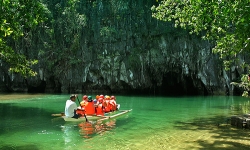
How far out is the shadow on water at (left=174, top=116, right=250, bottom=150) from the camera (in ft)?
21.6

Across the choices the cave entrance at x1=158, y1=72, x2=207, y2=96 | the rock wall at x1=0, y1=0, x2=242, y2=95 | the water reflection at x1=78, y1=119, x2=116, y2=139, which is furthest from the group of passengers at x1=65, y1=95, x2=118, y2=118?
the cave entrance at x1=158, y1=72, x2=207, y2=96

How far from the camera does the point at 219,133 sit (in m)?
7.93

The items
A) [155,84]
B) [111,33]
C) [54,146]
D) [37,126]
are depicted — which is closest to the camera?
[54,146]

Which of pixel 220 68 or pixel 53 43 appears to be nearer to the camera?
pixel 220 68

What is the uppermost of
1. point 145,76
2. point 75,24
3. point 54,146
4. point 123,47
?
point 75,24

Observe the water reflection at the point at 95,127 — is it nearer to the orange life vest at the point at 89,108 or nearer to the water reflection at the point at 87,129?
the water reflection at the point at 87,129

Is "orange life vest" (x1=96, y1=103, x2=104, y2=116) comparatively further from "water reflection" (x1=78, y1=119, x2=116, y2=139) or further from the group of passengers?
"water reflection" (x1=78, y1=119, x2=116, y2=139)

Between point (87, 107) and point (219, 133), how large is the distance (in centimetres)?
537

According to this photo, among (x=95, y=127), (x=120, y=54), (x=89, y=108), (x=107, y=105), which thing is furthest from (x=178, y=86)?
(x=95, y=127)

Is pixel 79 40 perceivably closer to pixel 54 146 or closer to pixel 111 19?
pixel 111 19

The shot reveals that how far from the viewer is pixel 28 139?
7.57 metres

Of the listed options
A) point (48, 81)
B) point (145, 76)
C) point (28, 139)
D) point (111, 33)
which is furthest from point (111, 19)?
point (28, 139)

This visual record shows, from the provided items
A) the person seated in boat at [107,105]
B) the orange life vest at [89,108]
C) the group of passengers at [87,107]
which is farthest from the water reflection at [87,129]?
the person seated in boat at [107,105]

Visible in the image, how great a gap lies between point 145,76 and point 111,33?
567 centimetres
